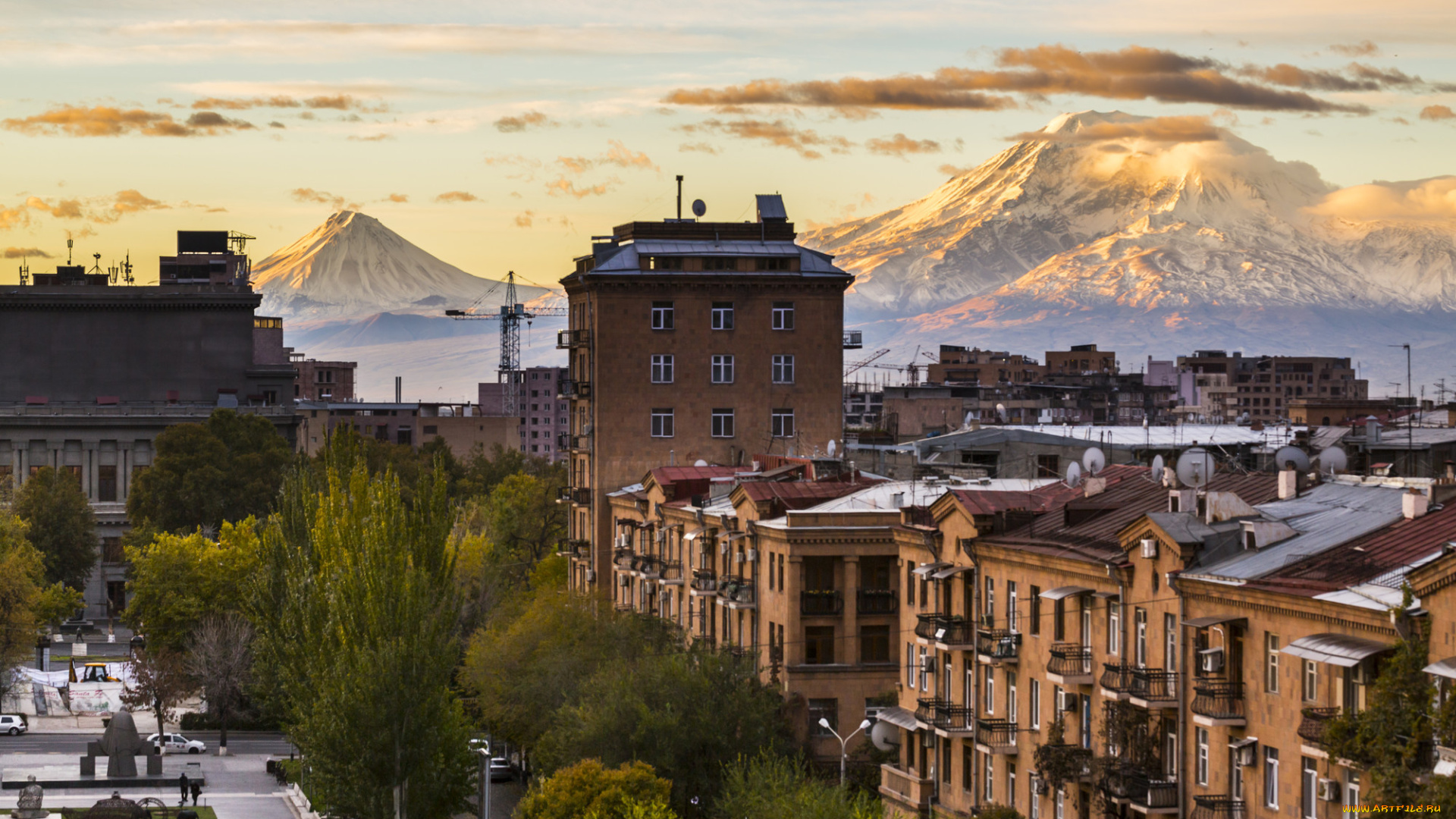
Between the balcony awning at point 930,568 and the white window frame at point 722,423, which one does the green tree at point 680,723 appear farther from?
the white window frame at point 722,423

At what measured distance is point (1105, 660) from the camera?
143 feet

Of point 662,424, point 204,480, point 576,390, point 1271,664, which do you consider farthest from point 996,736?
point 204,480

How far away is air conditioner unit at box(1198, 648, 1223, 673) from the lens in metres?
38.7

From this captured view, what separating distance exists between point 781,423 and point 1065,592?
5346 cm

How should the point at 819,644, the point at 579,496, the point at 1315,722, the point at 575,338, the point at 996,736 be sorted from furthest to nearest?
the point at 579,496 < the point at 575,338 < the point at 819,644 < the point at 996,736 < the point at 1315,722

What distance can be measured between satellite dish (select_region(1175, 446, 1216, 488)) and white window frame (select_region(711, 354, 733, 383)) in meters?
52.9

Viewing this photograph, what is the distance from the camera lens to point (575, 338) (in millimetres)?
98438

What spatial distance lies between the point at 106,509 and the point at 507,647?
102 meters

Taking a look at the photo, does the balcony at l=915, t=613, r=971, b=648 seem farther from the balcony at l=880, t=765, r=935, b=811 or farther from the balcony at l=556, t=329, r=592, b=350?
the balcony at l=556, t=329, r=592, b=350

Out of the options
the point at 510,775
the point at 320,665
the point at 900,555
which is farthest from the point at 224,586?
the point at 900,555

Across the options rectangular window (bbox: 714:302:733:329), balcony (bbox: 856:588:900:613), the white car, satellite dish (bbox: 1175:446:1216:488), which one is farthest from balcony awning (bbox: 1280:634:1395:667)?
the white car

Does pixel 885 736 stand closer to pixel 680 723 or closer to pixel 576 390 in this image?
pixel 680 723

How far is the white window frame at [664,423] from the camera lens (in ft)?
315

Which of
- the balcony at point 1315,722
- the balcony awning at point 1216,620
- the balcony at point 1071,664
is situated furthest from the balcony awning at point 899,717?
the balcony at point 1315,722
